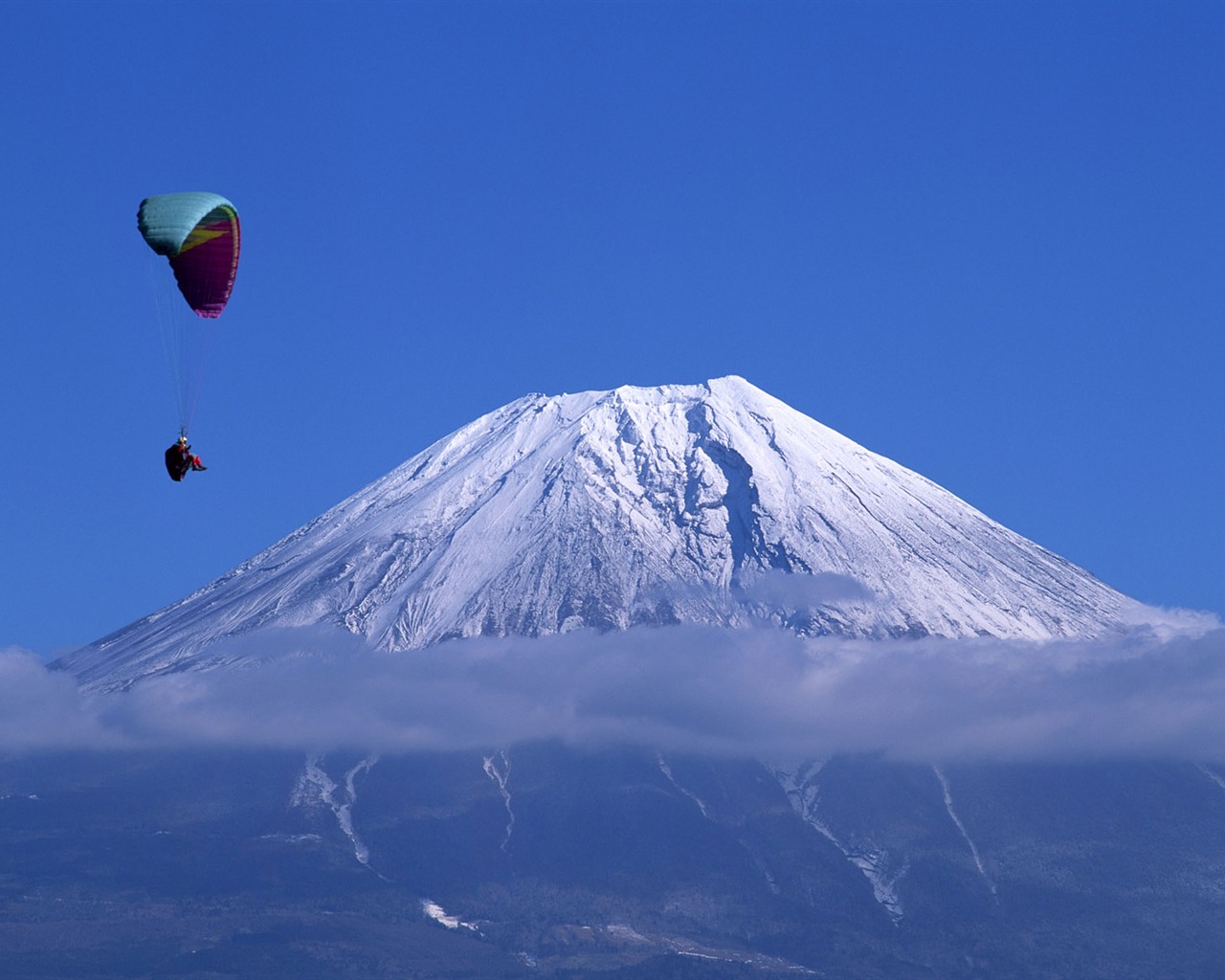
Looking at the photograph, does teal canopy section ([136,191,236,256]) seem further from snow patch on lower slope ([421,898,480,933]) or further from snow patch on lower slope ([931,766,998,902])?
snow patch on lower slope ([931,766,998,902])

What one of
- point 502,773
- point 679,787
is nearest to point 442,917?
point 502,773

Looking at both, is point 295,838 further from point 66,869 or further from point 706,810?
point 706,810

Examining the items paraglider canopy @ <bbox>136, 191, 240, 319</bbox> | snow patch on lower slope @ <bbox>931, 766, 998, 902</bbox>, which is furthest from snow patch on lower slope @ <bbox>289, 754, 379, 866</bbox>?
paraglider canopy @ <bbox>136, 191, 240, 319</bbox>

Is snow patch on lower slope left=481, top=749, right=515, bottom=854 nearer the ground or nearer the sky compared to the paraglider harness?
nearer the sky

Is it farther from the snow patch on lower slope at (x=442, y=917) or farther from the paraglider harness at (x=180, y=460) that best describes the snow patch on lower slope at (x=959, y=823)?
the paraglider harness at (x=180, y=460)

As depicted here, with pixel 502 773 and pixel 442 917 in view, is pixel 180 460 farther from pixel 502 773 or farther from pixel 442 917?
pixel 502 773

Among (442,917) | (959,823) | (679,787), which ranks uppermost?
(679,787)

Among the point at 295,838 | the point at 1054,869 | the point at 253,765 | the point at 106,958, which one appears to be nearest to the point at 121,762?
the point at 253,765

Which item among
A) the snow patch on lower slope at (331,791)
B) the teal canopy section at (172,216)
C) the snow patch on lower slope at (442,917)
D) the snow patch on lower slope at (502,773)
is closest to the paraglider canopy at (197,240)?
the teal canopy section at (172,216)
